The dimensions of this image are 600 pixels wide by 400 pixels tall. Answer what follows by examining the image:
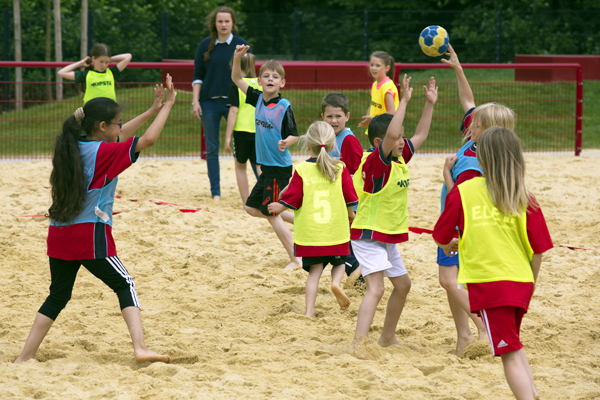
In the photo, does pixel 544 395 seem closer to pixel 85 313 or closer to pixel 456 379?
pixel 456 379

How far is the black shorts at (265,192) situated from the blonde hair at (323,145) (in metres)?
1.26

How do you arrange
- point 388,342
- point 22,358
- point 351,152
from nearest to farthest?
point 22,358 → point 388,342 → point 351,152

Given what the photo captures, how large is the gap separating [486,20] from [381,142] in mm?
21603

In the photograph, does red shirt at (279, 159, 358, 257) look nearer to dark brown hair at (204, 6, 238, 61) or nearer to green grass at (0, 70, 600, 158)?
dark brown hair at (204, 6, 238, 61)

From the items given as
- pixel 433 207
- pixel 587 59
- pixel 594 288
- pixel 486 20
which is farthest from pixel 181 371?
pixel 486 20

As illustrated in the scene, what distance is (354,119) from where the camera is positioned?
12.8 metres

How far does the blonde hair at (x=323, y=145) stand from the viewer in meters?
4.57

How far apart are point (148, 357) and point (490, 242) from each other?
2042 mm

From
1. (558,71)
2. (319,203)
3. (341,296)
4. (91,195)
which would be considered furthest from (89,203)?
(558,71)

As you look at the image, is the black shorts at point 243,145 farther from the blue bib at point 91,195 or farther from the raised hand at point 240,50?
the blue bib at point 91,195

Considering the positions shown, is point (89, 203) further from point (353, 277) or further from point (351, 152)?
point (353, 277)

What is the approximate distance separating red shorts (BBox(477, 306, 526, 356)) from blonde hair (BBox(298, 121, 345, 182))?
181 centimetres

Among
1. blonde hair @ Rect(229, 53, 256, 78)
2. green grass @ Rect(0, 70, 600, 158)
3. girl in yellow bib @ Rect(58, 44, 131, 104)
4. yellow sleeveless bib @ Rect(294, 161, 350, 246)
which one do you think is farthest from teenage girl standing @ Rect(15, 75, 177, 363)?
green grass @ Rect(0, 70, 600, 158)

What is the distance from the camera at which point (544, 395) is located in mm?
3525
